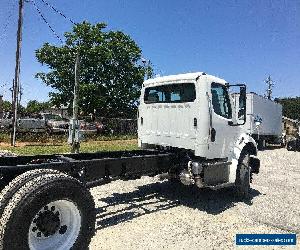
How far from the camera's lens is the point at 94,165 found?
5738 millimetres

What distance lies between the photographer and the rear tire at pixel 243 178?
8.38 m

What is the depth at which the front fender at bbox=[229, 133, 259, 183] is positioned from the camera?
8.16 m

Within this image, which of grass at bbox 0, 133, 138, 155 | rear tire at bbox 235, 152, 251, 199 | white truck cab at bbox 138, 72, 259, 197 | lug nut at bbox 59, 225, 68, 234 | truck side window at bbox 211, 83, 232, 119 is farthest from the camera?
grass at bbox 0, 133, 138, 155

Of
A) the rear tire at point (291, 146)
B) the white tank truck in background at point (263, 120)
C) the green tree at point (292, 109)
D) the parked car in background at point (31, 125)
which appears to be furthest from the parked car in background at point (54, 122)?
the green tree at point (292, 109)

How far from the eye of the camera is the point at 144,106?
29.3 feet

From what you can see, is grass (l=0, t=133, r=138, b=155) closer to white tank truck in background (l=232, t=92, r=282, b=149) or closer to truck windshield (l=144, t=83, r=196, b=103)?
truck windshield (l=144, t=83, r=196, b=103)

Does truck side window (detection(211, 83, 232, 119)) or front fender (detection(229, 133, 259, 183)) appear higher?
truck side window (detection(211, 83, 232, 119))

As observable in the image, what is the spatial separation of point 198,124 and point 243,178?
2097mm

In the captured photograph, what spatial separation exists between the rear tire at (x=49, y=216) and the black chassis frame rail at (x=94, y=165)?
1.83 feet

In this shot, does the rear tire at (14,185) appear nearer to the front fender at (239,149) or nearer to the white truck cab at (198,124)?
the white truck cab at (198,124)

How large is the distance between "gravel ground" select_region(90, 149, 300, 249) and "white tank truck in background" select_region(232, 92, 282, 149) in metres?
16.5

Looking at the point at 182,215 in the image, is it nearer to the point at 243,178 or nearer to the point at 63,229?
the point at 243,178

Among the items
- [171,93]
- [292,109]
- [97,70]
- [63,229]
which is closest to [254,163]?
[171,93]

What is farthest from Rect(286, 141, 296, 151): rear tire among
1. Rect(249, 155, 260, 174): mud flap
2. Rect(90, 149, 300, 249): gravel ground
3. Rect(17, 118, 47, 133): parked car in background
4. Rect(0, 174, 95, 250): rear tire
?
Rect(0, 174, 95, 250): rear tire
